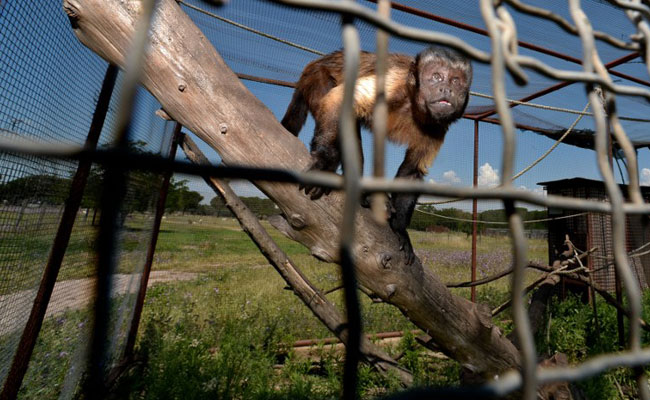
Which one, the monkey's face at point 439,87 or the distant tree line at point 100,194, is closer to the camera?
the distant tree line at point 100,194

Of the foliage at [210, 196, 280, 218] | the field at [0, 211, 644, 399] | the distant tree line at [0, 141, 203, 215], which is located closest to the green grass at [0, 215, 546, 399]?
the field at [0, 211, 644, 399]

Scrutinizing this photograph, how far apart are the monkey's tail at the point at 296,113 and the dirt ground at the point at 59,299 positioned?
1.80m

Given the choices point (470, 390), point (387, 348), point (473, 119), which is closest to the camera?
point (470, 390)

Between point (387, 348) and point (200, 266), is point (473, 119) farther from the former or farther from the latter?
point (200, 266)

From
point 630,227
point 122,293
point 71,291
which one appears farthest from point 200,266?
point 630,227

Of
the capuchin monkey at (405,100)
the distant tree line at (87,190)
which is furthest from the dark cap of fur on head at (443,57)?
the distant tree line at (87,190)

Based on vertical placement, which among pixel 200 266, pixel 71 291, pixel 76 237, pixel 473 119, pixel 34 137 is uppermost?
pixel 473 119

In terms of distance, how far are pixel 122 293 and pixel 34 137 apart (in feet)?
8.13

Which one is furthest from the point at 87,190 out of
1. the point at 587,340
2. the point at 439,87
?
the point at 587,340

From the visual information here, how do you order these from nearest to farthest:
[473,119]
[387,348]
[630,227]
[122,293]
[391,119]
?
[391,119], [122,293], [387,348], [473,119], [630,227]

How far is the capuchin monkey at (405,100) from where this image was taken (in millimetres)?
2543

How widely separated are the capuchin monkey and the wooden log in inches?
13.8

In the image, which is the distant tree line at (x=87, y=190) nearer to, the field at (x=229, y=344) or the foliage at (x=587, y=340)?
the field at (x=229, y=344)

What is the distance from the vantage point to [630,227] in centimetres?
730
